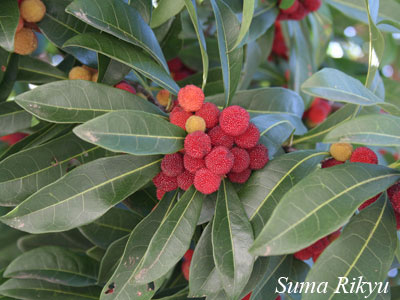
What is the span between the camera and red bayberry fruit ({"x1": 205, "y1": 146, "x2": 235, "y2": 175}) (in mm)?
780

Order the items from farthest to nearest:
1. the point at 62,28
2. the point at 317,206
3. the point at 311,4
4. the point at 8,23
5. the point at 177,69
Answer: the point at 177,69 → the point at 311,4 → the point at 62,28 → the point at 8,23 → the point at 317,206

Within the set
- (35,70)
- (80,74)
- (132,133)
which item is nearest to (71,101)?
(132,133)

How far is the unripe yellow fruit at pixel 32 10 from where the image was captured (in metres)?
0.95

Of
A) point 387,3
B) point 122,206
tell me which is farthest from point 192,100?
point 387,3

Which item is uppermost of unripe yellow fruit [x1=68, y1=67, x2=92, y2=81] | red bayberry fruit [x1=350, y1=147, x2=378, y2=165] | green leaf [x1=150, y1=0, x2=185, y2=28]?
green leaf [x1=150, y1=0, x2=185, y2=28]

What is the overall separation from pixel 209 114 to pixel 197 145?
9 centimetres

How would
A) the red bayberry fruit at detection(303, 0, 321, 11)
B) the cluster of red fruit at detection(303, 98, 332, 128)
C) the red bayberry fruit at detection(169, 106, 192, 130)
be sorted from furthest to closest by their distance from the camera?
the cluster of red fruit at detection(303, 98, 332, 128)
the red bayberry fruit at detection(303, 0, 321, 11)
the red bayberry fruit at detection(169, 106, 192, 130)

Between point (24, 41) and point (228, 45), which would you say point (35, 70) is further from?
point (228, 45)

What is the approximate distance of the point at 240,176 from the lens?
858 millimetres

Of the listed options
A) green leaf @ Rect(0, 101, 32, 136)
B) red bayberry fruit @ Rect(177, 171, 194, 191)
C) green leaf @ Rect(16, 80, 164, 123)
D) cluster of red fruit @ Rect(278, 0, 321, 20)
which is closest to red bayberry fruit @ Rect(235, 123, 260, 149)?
red bayberry fruit @ Rect(177, 171, 194, 191)

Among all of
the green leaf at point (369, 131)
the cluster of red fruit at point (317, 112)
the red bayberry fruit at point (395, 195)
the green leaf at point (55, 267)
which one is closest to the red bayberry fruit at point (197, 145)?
the green leaf at point (369, 131)

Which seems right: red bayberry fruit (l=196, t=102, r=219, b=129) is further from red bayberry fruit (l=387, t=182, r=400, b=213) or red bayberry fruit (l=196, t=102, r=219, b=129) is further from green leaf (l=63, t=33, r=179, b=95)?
red bayberry fruit (l=387, t=182, r=400, b=213)

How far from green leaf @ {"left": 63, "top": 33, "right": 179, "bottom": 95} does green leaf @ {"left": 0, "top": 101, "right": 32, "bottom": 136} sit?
0.28 m

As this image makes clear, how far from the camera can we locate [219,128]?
0.84 metres
